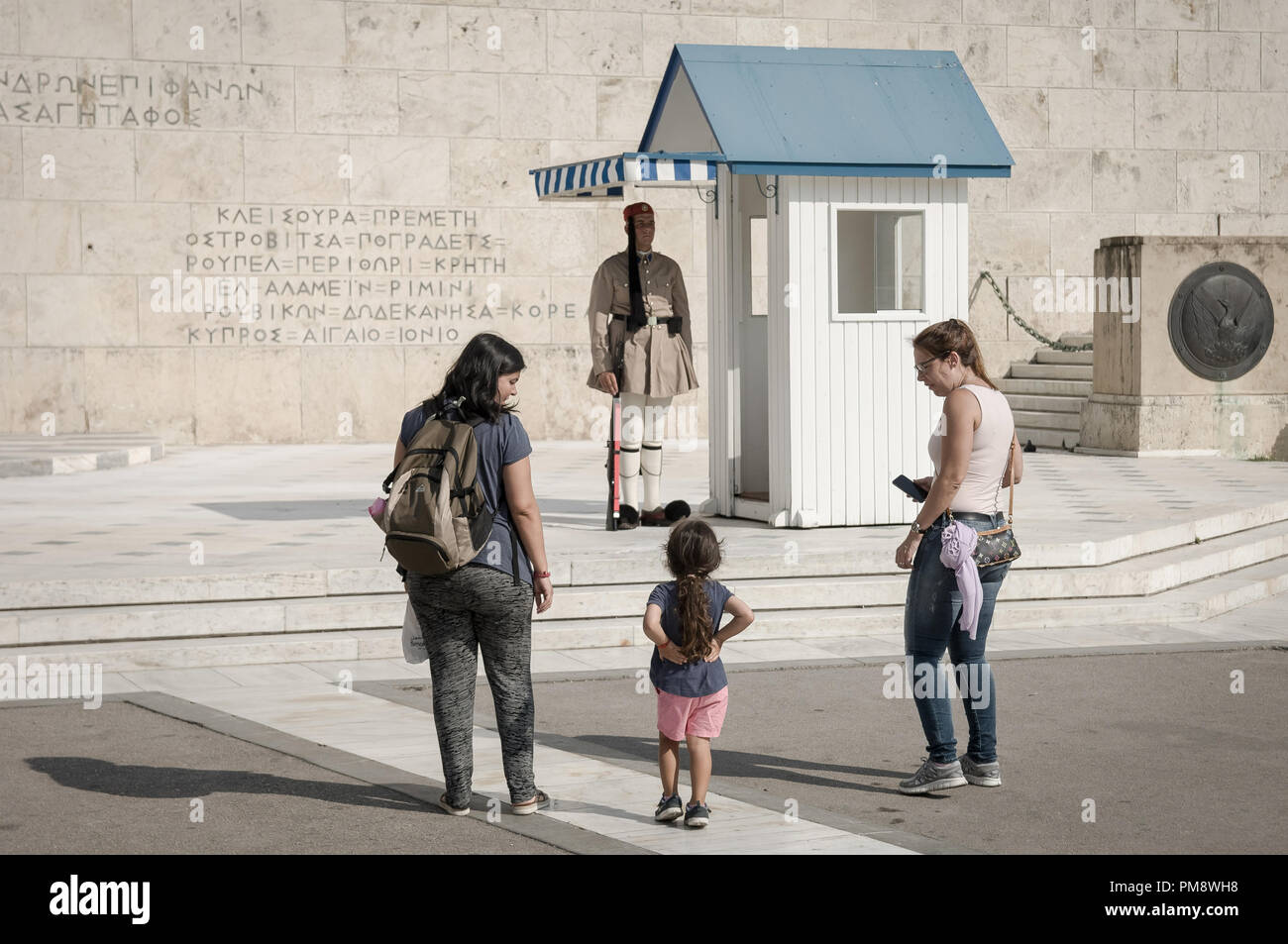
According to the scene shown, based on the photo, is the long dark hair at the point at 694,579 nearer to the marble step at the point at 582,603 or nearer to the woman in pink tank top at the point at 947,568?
the woman in pink tank top at the point at 947,568

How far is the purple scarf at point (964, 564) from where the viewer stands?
6422mm

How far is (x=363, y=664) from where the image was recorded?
365 inches

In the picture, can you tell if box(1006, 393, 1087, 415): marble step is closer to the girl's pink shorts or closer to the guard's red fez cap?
the guard's red fez cap

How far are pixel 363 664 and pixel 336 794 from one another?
→ 288 cm

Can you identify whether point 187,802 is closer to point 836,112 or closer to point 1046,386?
point 836,112

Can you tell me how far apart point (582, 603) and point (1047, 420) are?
12262mm

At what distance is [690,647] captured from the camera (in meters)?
6.10

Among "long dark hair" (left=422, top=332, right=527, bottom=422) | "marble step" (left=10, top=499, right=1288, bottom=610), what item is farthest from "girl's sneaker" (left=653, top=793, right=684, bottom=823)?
"marble step" (left=10, top=499, right=1288, bottom=610)

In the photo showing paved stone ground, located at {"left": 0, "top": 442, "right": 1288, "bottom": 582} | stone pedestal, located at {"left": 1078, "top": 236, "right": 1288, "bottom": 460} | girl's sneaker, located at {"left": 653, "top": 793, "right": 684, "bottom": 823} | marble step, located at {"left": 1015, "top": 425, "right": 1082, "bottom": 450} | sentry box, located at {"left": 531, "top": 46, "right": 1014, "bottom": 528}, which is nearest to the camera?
girl's sneaker, located at {"left": 653, "top": 793, "right": 684, "bottom": 823}

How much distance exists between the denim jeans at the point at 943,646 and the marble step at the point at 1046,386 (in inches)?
572

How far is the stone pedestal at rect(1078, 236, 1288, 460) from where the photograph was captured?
19.0 metres

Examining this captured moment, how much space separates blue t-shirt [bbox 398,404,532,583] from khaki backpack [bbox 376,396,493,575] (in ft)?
0.17

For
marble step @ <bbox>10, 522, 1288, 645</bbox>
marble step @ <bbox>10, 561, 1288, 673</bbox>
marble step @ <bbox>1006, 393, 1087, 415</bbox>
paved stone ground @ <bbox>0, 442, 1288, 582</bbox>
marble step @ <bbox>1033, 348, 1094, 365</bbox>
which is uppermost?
marble step @ <bbox>1033, 348, 1094, 365</bbox>

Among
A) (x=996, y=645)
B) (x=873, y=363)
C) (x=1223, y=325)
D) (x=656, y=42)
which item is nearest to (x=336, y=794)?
(x=996, y=645)
